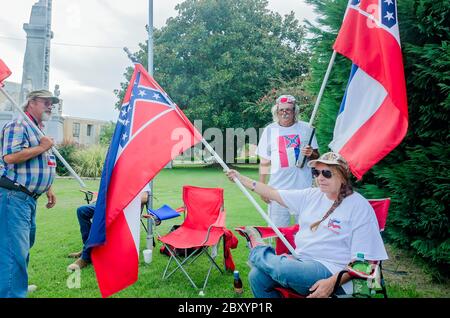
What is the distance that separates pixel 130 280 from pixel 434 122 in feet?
10.9

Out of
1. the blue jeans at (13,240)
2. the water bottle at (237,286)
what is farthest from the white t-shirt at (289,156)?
the blue jeans at (13,240)

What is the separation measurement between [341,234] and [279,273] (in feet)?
1.69

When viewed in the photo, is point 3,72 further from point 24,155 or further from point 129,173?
point 129,173

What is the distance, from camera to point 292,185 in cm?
354

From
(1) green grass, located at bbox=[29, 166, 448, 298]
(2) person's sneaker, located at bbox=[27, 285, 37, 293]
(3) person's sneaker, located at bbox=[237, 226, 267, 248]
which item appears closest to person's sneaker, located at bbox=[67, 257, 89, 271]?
(1) green grass, located at bbox=[29, 166, 448, 298]

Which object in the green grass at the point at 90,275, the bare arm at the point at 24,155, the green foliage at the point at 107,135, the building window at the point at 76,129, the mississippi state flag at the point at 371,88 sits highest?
the building window at the point at 76,129

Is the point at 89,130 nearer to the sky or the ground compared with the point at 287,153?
nearer to the sky

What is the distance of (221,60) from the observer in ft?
67.2

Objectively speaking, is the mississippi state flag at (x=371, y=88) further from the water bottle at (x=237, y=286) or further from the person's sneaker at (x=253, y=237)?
the water bottle at (x=237, y=286)

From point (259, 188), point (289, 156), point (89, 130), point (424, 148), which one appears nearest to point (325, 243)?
point (259, 188)

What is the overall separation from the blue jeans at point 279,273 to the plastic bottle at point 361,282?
122 millimetres

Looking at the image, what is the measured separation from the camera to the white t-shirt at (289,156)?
3.55 meters

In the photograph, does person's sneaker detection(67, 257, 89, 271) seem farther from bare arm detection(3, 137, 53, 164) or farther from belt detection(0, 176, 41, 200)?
bare arm detection(3, 137, 53, 164)
